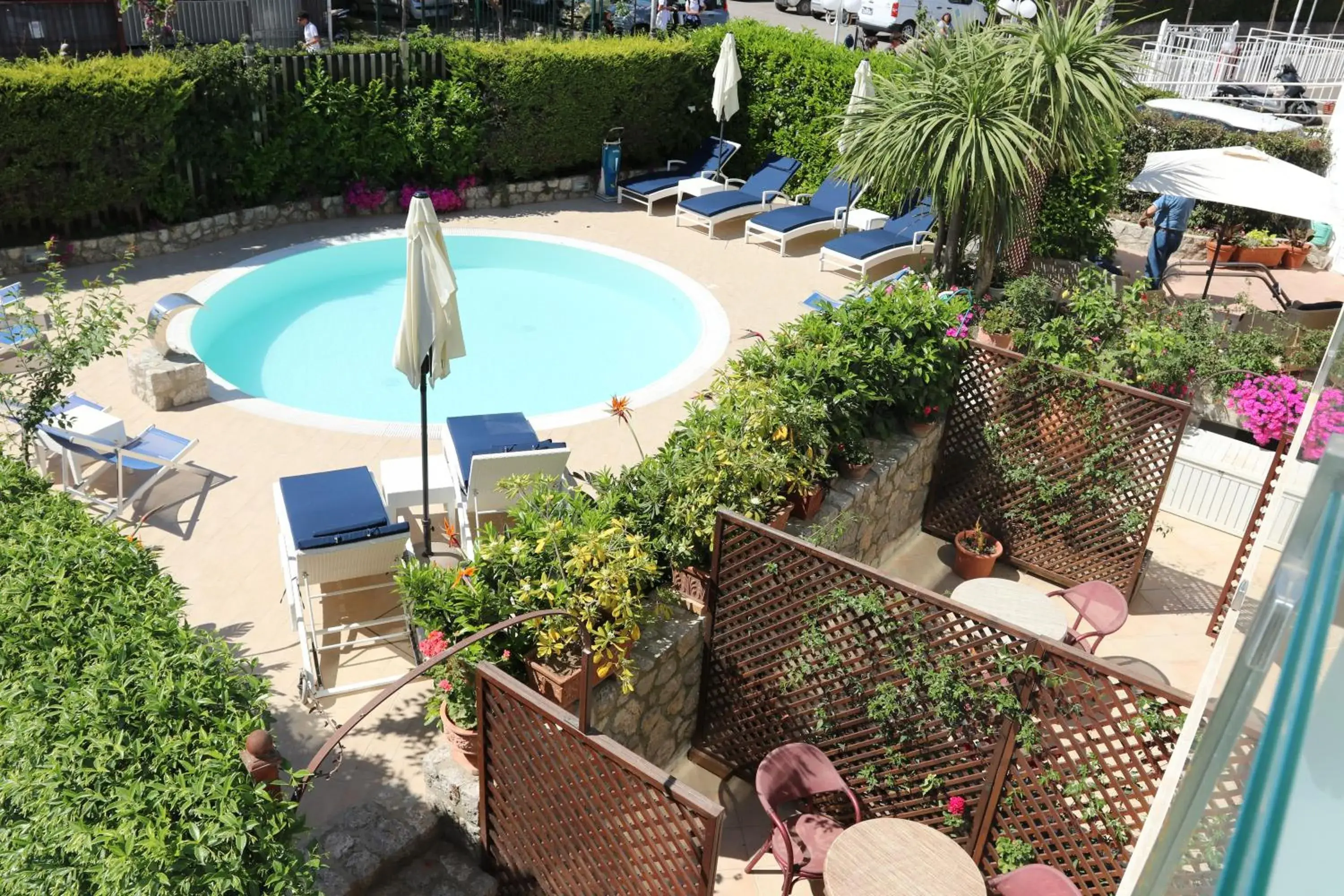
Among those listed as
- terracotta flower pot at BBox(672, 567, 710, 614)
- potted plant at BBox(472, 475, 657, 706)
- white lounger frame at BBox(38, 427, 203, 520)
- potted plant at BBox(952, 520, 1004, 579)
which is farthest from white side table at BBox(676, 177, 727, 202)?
potted plant at BBox(472, 475, 657, 706)

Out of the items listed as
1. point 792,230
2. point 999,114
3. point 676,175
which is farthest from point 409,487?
point 676,175

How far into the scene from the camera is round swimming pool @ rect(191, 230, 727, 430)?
11.8 meters

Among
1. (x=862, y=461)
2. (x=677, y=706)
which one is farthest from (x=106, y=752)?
(x=862, y=461)

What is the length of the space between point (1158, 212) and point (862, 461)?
307 inches

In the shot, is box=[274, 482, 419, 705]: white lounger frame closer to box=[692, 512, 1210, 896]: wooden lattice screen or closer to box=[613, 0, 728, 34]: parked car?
box=[692, 512, 1210, 896]: wooden lattice screen

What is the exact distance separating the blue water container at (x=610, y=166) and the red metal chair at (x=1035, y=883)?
47.3 ft

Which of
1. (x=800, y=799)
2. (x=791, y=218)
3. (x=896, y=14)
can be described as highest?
(x=896, y=14)

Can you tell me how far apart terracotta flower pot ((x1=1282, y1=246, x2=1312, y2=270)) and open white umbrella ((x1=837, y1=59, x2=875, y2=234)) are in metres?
6.49

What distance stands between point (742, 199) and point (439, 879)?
13.0m

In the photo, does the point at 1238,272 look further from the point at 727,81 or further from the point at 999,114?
the point at 727,81

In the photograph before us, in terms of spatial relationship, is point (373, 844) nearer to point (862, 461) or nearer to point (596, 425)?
point (862, 461)

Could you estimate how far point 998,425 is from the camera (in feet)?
28.1

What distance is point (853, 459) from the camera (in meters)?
7.63

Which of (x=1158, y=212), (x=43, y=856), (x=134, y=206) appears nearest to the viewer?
(x=43, y=856)
